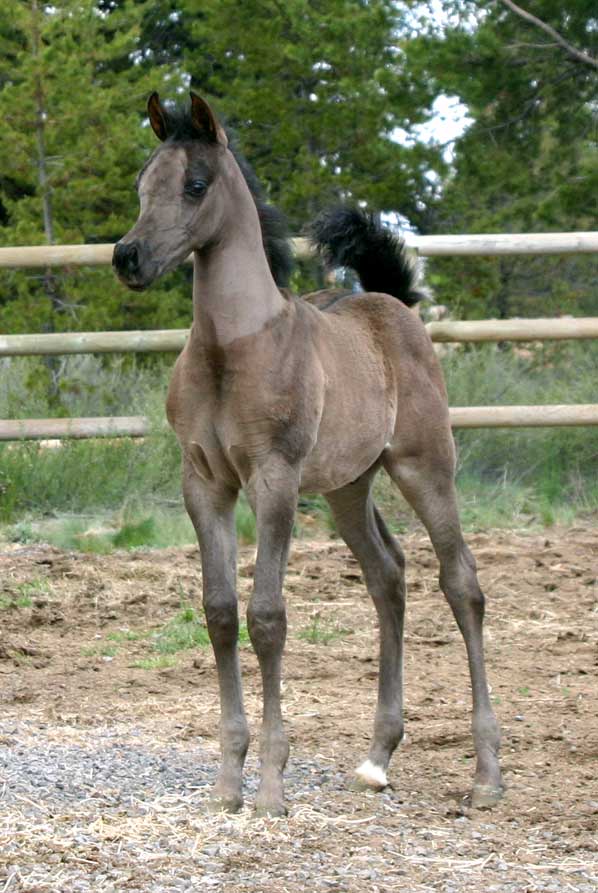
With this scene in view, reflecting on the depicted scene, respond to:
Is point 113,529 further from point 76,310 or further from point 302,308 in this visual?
point 76,310

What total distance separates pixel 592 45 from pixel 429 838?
1192cm

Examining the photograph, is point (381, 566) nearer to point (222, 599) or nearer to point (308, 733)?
point (308, 733)

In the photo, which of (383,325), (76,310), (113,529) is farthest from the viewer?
(76,310)

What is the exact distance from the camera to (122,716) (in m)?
5.31

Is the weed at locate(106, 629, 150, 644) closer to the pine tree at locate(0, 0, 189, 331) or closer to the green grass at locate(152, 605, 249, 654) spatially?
the green grass at locate(152, 605, 249, 654)

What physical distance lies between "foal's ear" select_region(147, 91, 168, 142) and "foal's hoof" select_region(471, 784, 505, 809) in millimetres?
2254

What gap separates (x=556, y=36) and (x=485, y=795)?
11016mm

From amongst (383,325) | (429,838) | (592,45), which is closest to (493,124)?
(592,45)

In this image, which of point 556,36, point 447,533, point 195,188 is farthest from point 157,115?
point 556,36

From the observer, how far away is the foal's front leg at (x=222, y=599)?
4207mm

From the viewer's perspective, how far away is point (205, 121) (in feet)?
13.6

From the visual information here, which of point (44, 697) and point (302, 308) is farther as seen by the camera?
point (44, 697)

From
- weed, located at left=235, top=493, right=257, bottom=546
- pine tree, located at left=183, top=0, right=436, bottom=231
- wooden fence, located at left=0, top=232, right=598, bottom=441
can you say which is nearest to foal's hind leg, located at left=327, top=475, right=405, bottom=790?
weed, located at left=235, top=493, right=257, bottom=546

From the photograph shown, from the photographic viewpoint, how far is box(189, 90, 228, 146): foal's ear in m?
4.09
